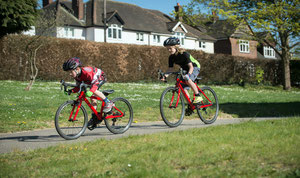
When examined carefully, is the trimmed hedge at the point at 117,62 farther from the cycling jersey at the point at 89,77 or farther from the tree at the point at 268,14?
the cycling jersey at the point at 89,77

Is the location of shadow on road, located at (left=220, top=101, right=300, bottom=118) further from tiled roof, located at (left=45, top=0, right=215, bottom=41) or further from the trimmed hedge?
tiled roof, located at (left=45, top=0, right=215, bottom=41)

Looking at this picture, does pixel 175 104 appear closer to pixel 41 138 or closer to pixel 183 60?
pixel 183 60

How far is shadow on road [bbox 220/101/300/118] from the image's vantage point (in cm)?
1138

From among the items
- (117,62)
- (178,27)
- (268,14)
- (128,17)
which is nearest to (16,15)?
(117,62)

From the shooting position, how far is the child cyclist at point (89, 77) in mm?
6332

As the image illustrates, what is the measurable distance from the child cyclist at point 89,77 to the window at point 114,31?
36.8 meters

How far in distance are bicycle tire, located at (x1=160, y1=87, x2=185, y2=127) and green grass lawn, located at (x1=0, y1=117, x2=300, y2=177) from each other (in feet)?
5.62

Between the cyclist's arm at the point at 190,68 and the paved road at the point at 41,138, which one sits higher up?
the cyclist's arm at the point at 190,68

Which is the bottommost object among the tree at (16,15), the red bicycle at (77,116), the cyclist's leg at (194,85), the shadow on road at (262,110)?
the shadow on road at (262,110)

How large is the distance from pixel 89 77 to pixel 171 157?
2.84 metres

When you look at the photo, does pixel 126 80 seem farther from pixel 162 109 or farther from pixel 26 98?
pixel 162 109

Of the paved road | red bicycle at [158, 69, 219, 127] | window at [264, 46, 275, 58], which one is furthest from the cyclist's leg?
window at [264, 46, 275, 58]

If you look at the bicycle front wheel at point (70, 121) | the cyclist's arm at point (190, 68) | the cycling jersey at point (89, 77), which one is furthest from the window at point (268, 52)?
the bicycle front wheel at point (70, 121)

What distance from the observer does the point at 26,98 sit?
1230 centimetres
